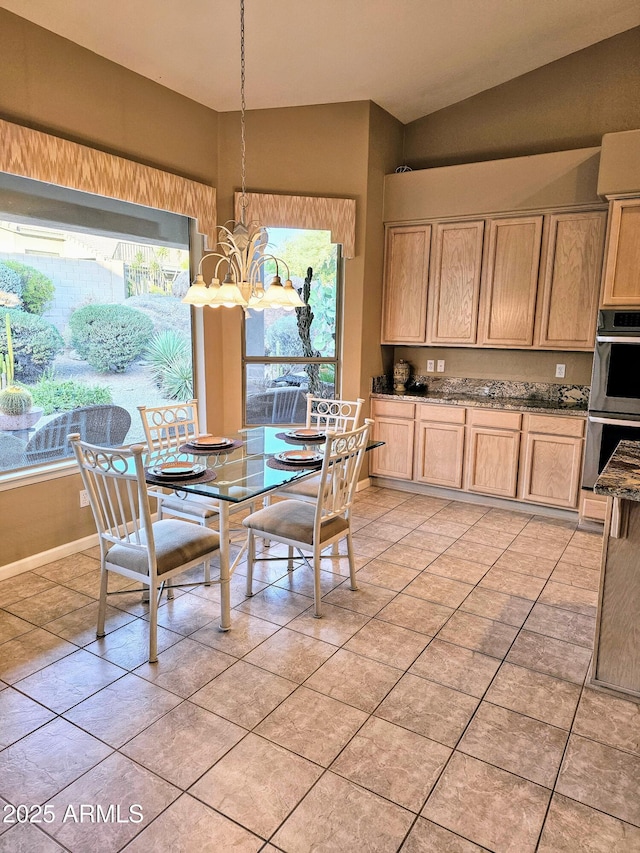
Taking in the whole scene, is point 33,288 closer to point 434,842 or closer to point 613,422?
point 434,842

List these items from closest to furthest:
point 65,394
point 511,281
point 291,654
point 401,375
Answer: point 291,654, point 65,394, point 511,281, point 401,375

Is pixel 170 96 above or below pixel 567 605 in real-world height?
above

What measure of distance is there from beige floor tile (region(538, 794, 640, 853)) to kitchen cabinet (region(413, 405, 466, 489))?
10.1ft

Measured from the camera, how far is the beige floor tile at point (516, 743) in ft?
6.08

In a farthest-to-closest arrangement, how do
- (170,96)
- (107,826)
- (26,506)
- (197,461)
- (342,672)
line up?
1. (170,96)
2. (26,506)
3. (197,461)
4. (342,672)
5. (107,826)

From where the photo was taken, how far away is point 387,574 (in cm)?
330

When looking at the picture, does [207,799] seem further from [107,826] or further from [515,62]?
[515,62]

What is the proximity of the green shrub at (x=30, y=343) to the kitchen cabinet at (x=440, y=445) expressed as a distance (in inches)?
113

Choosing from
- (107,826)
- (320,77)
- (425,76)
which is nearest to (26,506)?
(107,826)

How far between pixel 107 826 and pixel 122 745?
1.02 ft

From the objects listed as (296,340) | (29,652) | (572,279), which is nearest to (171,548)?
(29,652)

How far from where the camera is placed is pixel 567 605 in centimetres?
296

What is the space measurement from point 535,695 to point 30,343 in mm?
3165

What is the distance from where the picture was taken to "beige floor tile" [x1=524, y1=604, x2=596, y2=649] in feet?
8.71
